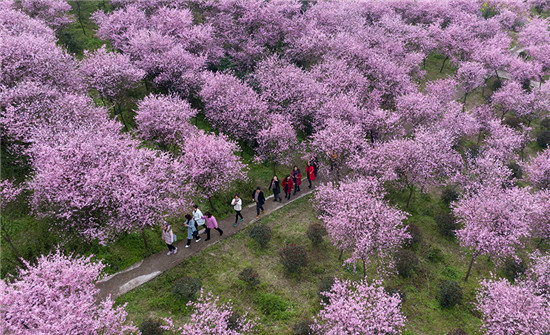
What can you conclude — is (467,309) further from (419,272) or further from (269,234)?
(269,234)

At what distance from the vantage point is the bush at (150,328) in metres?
15.3

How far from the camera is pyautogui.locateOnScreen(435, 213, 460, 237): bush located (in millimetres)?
25531

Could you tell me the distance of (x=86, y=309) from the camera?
40.8ft

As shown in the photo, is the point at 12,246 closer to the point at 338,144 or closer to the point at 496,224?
the point at 338,144

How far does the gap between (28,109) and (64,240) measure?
10.2 meters

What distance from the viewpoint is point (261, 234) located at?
21.8 meters

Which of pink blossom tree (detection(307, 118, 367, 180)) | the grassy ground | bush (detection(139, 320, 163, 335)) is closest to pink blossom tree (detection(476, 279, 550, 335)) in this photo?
the grassy ground

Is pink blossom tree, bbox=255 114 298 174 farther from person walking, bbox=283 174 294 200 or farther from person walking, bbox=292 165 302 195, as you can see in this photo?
person walking, bbox=283 174 294 200

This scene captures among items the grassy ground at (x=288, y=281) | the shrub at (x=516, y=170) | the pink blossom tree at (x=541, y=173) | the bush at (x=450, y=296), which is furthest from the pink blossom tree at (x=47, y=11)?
the shrub at (x=516, y=170)

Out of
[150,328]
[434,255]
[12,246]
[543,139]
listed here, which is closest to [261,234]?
[150,328]

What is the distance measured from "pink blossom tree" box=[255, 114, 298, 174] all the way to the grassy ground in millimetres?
5964

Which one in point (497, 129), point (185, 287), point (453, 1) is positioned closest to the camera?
point (185, 287)

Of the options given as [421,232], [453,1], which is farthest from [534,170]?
[453,1]

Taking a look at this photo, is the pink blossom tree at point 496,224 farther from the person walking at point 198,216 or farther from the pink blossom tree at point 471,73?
the pink blossom tree at point 471,73
